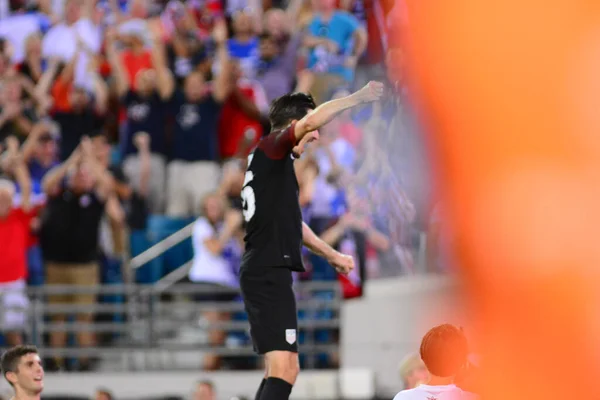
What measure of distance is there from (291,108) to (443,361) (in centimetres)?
190

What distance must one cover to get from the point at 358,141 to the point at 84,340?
150 inches

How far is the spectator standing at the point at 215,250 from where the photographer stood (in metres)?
14.4

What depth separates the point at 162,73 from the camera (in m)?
15.7

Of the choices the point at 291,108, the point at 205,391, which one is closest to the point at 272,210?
the point at 291,108

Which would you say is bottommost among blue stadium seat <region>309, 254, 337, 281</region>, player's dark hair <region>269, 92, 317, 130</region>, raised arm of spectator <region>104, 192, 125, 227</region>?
blue stadium seat <region>309, 254, 337, 281</region>

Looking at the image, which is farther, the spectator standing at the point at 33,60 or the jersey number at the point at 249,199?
the spectator standing at the point at 33,60

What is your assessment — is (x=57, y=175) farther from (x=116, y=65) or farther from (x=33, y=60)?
(x=33, y=60)

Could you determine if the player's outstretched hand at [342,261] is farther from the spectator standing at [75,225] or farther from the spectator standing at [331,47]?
the spectator standing at [75,225]

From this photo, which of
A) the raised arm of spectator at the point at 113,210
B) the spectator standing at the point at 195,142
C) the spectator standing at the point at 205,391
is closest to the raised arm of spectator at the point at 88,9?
the spectator standing at the point at 195,142

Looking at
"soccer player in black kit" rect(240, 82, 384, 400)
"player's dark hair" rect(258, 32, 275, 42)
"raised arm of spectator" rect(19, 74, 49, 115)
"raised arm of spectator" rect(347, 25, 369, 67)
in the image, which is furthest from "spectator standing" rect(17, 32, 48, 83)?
"soccer player in black kit" rect(240, 82, 384, 400)

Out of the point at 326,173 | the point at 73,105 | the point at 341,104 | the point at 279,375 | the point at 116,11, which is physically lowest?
the point at 279,375

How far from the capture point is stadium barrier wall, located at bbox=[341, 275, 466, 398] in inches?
587

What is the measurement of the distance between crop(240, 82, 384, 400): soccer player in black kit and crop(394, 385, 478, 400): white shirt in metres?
1.02

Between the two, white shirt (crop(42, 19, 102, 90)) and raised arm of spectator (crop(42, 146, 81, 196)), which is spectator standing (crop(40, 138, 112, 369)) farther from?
white shirt (crop(42, 19, 102, 90))
